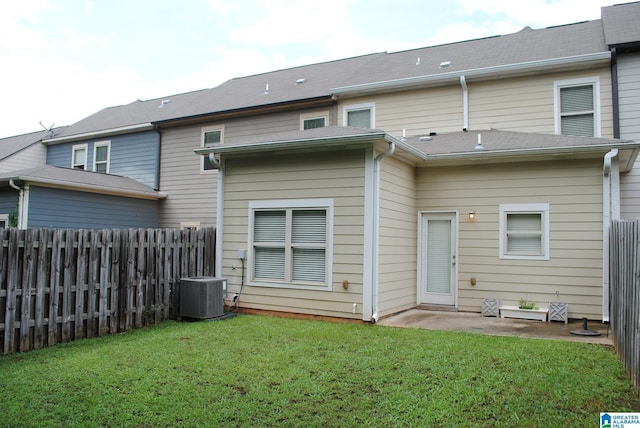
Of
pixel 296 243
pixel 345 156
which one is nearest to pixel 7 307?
pixel 296 243

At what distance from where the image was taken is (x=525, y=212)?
8.58 meters

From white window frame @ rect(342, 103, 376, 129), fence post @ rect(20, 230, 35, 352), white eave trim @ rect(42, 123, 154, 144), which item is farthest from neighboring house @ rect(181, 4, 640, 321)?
white eave trim @ rect(42, 123, 154, 144)

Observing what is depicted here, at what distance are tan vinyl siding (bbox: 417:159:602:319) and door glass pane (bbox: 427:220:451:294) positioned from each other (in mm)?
271

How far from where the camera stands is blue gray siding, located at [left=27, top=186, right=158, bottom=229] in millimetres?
12156

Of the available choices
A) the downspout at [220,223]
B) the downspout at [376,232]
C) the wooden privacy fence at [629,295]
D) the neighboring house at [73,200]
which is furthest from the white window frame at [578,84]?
the neighboring house at [73,200]

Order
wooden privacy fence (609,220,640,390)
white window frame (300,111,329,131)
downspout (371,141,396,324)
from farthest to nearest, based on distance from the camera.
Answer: white window frame (300,111,329,131) → downspout (371,141,396,324) → wooden privacy fence (609,220,640,390)

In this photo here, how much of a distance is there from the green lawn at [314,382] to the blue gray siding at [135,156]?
32.5 ft

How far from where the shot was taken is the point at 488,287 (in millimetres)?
8797

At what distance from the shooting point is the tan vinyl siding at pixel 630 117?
29.8ft

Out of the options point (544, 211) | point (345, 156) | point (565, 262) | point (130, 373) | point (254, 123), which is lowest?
point (130, 373)

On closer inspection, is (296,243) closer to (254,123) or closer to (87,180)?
(254,123)

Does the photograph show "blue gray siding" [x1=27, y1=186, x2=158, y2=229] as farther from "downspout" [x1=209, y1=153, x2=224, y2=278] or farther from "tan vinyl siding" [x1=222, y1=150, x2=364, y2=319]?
"tan vinyl siding" [x1=222, y1=150, x2=364, y2=319]

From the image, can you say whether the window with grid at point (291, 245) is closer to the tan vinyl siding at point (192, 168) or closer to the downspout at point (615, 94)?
the tan vinyl siding at point (192, 168)

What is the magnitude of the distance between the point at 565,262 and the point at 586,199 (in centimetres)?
115
